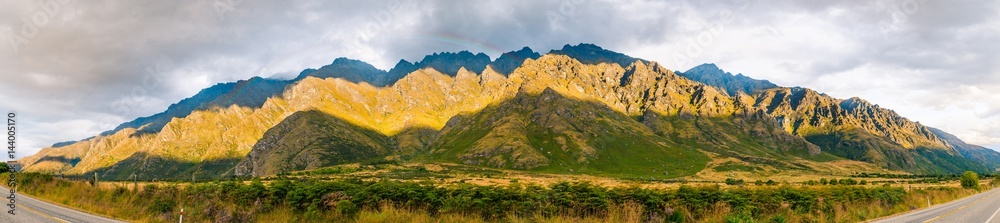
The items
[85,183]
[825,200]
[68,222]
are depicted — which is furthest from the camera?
[85,183]

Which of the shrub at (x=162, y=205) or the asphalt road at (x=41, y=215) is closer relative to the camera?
the asphalt road at (x=41, y=215)

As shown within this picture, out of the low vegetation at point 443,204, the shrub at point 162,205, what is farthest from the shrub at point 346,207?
the shrub at point 162,205

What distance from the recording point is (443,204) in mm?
20297

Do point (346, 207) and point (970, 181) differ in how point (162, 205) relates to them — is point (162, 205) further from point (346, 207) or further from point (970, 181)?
point (970, 181)

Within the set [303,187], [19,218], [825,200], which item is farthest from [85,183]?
[825,200]

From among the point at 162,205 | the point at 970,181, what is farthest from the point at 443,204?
the point at 970,181

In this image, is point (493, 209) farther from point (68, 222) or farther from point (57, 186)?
point (57, 186)

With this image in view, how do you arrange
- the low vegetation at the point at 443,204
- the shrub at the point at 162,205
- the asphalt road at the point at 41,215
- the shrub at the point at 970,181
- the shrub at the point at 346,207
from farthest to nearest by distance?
the shrub at the point at 970,181, the shrub at the point at 162,205, the low vegetation at the point at 443,204, the shrub at the point at 346,207, the asphalt road at the point at 41,215

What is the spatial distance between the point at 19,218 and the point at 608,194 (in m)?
26.1

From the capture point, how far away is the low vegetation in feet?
64.5

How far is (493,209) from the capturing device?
20.6 meters

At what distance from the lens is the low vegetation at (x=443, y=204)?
64.5 feet

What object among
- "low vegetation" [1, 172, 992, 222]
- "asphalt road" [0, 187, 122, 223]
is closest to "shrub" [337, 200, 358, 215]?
"low vegetation" [1, 172, 992, 222]

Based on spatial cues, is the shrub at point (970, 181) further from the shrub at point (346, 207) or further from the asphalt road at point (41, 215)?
the asphalt road at point (41, 215)
